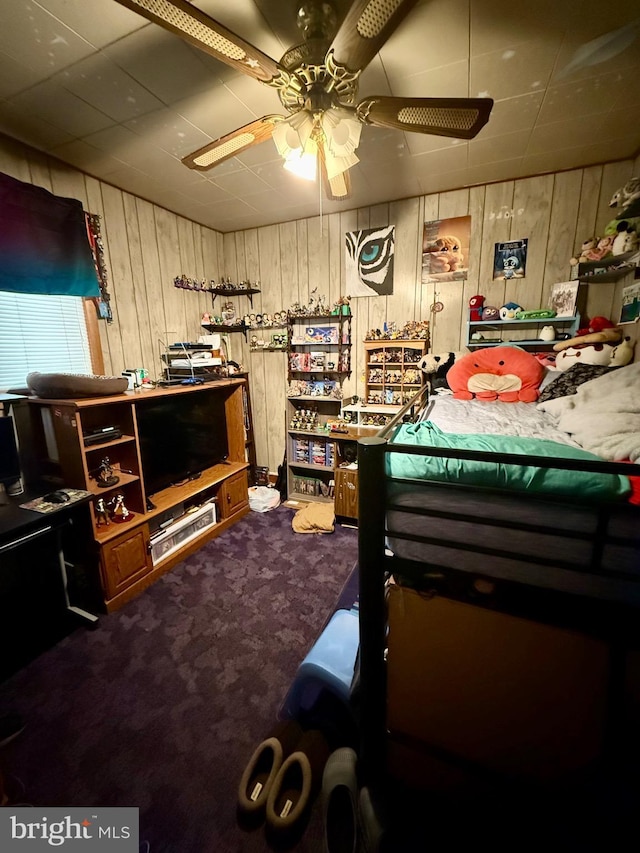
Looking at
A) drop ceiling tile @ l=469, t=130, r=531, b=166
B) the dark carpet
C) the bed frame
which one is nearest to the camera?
the bed frame

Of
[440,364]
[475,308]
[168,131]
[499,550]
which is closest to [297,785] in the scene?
[499,550]

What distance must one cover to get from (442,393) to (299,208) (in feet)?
6.97

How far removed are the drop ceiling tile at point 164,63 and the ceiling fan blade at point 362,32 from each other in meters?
0.73

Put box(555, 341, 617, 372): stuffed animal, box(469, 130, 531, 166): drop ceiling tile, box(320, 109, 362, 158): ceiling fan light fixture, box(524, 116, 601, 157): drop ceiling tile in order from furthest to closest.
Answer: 1. box(555, 341, 617, 372): stuffed animal
2. box(469, 130, 531, 166): drop ceiling tile
3. box(524, 116, 601, 157): drop ceiling tile
4. box(320, 109, 362, 158): ceiling fan light fixture

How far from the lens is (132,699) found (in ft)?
5.08

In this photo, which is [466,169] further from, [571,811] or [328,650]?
[571,811]

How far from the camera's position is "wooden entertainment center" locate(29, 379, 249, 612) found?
1.96 metres

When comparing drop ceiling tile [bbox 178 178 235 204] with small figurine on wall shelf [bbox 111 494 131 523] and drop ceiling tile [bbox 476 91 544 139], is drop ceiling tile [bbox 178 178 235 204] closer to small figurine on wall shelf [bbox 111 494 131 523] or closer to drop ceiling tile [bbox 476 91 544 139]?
drop ceiling tile [bbox 476 91 544 139]

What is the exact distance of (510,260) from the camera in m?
2.68

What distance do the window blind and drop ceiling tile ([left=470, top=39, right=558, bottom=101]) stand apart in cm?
274

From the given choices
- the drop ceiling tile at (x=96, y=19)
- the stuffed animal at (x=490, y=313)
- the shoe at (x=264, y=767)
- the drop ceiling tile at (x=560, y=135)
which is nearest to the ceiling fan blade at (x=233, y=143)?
the drop ceiling tile at (x=96, y=19)

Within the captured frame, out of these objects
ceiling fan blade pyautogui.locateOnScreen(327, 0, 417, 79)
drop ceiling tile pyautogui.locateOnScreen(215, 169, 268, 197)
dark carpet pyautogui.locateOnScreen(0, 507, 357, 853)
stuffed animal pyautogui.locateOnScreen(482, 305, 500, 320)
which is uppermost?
drop ceiling tile pyautogui.locateOnScreen(215, 169, 268, 197)

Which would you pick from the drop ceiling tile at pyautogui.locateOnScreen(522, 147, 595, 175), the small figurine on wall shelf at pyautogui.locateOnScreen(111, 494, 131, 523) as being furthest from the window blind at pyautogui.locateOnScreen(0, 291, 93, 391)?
the drop ceiling tile at pyautogui.locateOnScreen(522, 147, 595, 175)

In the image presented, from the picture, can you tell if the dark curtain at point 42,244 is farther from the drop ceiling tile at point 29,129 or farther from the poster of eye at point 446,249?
the poster of eye at point 446,249
